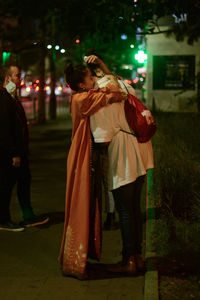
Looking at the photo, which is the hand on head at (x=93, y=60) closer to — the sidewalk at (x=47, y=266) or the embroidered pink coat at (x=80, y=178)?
the embroidered pink coat at (x=80, y=178)

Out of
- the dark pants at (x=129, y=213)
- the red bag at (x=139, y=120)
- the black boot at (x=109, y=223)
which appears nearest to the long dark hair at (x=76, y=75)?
the red bag at (x=139, y=120)

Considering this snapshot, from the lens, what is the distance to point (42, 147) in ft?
58.0

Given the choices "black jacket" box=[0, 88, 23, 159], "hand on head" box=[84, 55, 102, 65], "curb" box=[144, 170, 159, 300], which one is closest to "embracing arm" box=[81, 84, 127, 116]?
"hand on head" box=[84, 55, 102, 65]

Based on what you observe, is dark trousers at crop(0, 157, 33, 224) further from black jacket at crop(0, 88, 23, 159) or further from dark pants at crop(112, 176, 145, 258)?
dark pants at crop(112, 176, 145, 258)

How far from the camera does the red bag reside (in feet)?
17.4

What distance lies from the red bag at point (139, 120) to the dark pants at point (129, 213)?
42cm

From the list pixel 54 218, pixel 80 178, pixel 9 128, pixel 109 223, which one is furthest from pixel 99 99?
pixel 54 218

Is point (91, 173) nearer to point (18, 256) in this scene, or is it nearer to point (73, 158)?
point (73, 158)

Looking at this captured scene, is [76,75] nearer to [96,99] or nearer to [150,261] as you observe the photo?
[96,99]

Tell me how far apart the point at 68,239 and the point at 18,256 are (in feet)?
3.51

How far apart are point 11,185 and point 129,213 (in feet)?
8.43

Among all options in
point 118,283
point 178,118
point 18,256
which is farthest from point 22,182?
point 178,118

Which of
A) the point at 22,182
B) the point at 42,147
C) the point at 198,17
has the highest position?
the point at 198,17

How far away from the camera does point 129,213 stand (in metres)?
5.40
